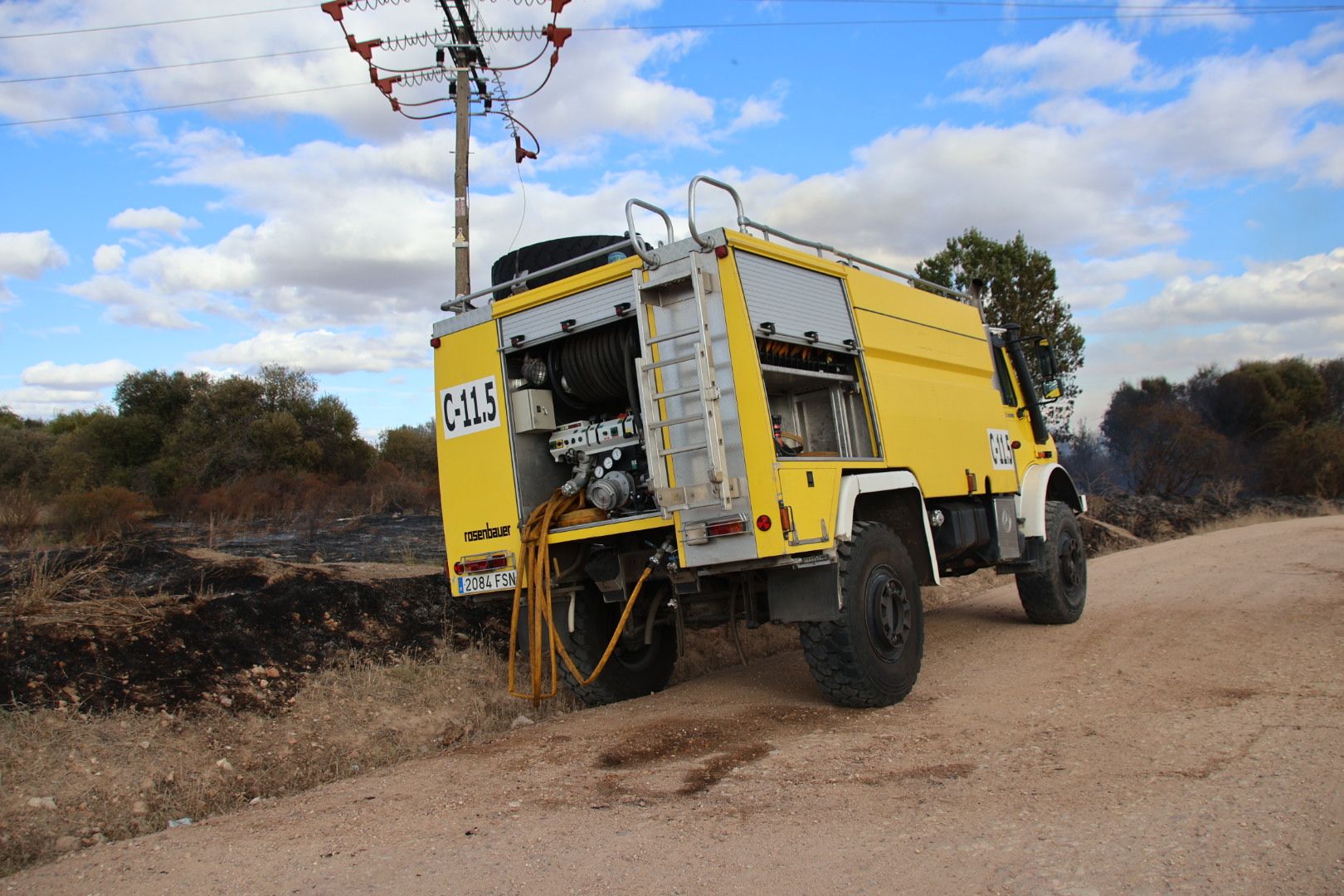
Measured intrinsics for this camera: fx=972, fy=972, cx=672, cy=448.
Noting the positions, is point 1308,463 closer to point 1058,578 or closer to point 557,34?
point 1058,578

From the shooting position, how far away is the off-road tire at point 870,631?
5.88 metres

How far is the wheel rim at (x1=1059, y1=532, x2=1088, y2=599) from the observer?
933 cm

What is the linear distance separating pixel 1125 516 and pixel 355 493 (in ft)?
50.8

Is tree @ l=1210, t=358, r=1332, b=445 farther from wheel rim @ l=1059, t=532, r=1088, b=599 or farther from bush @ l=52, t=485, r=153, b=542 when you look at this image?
bush @ l=52, t=485, r=153, b=542

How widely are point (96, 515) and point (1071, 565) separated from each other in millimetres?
11941

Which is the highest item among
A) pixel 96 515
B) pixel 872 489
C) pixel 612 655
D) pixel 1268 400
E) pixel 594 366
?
pixel 1268 400

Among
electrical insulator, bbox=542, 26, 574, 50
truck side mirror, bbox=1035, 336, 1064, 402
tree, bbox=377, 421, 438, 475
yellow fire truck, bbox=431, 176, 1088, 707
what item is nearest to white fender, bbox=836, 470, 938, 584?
yellow fire truck, bbox=431, 176, 1088, 707

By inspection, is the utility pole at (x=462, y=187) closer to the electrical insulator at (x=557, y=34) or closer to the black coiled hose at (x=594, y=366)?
the electrical insulator at (x=557, y=34)

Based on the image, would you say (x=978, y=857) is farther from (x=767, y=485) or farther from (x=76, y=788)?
(x=76, y=788)

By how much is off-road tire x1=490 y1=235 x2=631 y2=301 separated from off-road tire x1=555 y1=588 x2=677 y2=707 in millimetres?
2249

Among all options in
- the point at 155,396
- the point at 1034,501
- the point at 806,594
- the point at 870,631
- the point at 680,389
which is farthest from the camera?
the point at 155,396

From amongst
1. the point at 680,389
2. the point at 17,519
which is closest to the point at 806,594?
the point at 680,389

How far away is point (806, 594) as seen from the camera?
581 centimetres

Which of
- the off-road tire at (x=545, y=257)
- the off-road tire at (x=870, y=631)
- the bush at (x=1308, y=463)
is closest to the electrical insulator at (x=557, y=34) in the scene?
the off-road tire at (x=545, y=257)
